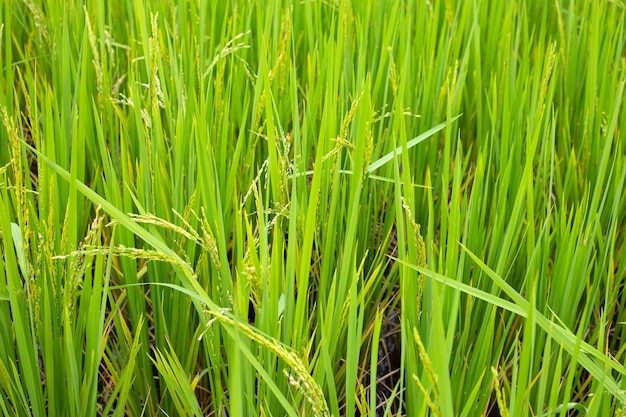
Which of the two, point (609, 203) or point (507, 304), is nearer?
point (507, 304)

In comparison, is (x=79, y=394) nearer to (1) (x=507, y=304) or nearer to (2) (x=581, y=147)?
(1) (x=507, y=304)

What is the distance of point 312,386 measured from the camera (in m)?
0.67

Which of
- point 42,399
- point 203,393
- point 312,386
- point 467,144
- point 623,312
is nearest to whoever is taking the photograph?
point 312,386

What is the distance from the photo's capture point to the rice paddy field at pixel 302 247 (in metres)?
0.85

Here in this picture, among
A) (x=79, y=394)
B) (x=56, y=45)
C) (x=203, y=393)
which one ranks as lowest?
(x=203, y=393)

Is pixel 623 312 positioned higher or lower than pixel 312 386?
lower

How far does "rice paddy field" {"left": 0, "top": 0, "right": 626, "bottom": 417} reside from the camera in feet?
2.80

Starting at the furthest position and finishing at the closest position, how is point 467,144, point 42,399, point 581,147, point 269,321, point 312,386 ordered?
point 467,144 → point 581,147 → point 42,399 → point 269,321 → point 312,386

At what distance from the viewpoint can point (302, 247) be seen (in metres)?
0.92

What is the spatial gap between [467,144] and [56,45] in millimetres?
904

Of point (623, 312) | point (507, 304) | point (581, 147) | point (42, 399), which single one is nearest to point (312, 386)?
point (507, 304)

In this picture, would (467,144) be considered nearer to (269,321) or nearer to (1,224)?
(269,321)

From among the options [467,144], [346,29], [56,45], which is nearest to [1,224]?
[56,45]

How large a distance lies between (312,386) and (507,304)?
0.32 m
